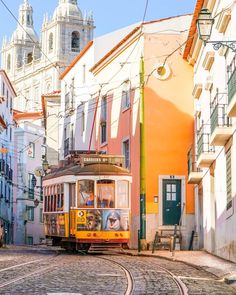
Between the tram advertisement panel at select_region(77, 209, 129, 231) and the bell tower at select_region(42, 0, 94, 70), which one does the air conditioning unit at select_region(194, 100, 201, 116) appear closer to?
the tram advertisement panel at select_region(77, 209, 129, 231)

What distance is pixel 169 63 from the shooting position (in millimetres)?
29672

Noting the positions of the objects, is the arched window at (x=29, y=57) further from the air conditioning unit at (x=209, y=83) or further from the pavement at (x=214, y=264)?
the pavement at (x=214, y=264)

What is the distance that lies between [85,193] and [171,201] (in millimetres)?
6549

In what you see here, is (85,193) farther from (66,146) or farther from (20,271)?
(66,146)

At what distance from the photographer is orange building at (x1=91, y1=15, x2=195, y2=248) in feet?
94.7

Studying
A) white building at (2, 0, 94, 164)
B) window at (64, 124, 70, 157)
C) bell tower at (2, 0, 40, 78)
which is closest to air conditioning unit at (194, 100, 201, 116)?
window at (64, 124, 70, 157)

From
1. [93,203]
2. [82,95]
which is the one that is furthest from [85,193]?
[82,95]

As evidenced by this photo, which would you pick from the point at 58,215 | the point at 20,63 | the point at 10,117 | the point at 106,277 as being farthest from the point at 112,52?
the point at 20,63

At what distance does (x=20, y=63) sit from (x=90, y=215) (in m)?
115

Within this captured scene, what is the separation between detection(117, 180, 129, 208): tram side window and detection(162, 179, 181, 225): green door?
221 inches

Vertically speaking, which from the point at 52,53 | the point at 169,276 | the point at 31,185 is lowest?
the point at 169,276

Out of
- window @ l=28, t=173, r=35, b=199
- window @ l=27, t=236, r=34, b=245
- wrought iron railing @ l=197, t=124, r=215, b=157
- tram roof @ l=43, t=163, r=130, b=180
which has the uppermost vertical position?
window @ l=28, t=173, r=35, b=199

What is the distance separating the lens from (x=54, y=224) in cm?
2502

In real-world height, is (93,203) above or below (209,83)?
below
